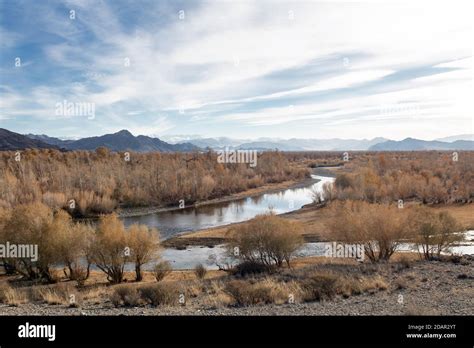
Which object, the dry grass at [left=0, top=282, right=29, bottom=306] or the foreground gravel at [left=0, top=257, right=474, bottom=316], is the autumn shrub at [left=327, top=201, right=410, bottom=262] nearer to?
the foreground gravel at [left=0, top=257, right=474, bottom=316]

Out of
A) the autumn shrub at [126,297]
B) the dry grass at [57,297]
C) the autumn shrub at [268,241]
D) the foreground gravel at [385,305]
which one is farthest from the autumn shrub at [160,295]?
the autumn shrub at [268,241]

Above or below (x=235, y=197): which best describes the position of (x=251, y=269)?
below

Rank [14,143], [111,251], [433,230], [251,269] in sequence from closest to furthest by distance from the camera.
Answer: [251,269] → [111,251] → [433,230] → [14,143]

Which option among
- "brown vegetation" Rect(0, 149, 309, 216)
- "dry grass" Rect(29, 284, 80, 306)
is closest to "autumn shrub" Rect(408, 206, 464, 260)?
"dry grass" Rect(29, 284, 80, 306)

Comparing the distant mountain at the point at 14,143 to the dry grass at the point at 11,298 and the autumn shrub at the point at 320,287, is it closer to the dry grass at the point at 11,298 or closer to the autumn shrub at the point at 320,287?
the dry grass at the point at 11,298

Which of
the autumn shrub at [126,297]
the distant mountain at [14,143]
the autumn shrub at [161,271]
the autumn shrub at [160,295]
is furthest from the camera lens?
the distant mountain at [14,143]

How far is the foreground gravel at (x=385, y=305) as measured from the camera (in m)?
10.4

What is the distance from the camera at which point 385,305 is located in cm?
1109

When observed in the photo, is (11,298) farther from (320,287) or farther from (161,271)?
(320,287)

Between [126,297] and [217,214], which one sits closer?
[126,297]

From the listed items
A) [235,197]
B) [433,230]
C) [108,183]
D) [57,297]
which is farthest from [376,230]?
[108,183]
